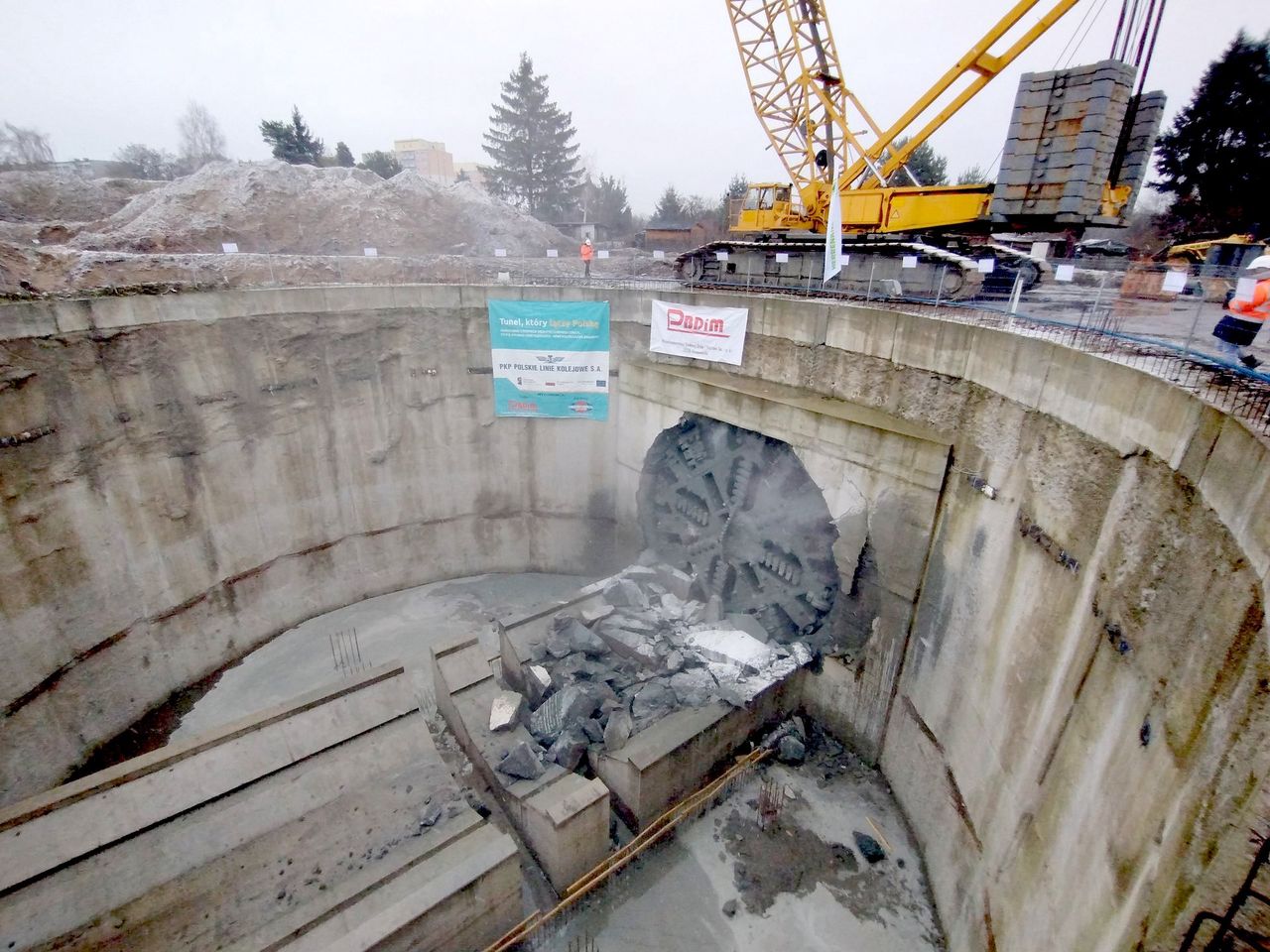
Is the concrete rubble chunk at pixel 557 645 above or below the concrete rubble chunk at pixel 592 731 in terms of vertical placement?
above

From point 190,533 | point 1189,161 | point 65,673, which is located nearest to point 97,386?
point 190,533

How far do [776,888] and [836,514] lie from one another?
4612mm

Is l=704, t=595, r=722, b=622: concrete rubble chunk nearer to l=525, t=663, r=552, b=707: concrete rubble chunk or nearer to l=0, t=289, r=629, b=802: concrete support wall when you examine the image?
l=525, t=663, r=552, b=707: concrete rubble chunk

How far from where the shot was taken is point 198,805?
625 cm

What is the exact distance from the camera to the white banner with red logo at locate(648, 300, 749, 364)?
1037cm

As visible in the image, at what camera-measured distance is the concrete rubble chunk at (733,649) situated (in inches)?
338

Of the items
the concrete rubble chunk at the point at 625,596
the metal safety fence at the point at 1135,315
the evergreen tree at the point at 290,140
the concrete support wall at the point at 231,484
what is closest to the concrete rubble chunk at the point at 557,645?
the concrete rubble chunk at the point at 625,596

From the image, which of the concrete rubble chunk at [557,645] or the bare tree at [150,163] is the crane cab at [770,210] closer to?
the concrete rubble chunk at [557,645]

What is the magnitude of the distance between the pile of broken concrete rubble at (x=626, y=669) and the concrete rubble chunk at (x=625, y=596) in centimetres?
2

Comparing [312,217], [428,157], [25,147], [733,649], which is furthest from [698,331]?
[428,157]

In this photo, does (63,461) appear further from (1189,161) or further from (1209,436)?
(1189,161)

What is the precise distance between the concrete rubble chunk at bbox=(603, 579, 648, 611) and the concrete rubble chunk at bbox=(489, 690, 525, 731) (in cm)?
246

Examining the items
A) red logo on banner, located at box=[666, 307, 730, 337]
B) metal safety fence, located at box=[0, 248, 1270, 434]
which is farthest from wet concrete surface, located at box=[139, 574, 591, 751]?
metal safety fence, located at box=[0, 248, 1270, 434]

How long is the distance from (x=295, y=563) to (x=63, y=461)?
156 inches
